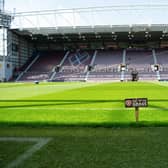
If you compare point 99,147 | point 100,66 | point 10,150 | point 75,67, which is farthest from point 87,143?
point 75,67

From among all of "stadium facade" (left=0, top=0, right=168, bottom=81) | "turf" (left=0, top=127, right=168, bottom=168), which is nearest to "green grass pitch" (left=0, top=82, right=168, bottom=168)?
"turf" (left=0, top=127, right=168, bottom=168)

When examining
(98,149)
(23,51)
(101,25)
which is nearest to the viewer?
(98,149)

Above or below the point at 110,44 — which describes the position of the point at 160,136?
below

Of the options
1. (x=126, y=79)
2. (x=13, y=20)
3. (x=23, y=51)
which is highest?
(x=13, y=20)

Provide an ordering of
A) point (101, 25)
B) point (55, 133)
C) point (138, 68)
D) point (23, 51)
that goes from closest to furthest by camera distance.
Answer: point (55, 133) → point (101, 25) → point (138, 68) → point (23, 51)

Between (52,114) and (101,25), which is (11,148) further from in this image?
(101,25)

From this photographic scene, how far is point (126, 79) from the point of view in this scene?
62.3m

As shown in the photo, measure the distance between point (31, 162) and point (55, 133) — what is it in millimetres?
2665

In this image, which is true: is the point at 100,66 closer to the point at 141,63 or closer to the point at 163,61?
the point at 141,63

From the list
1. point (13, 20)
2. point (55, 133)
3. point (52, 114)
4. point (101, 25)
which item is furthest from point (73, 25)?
point (55, 133)

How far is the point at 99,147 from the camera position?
20.7 ft

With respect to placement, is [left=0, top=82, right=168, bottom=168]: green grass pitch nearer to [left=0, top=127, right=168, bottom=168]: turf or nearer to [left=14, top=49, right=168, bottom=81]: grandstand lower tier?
[left=0, top=127, right=168, bottom=168]: turf

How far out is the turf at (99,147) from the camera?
5.27 meters

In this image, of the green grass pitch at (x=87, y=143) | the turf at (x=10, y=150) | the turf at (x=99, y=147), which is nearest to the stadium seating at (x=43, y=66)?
the green grass pitch at (x=87, y=143)
